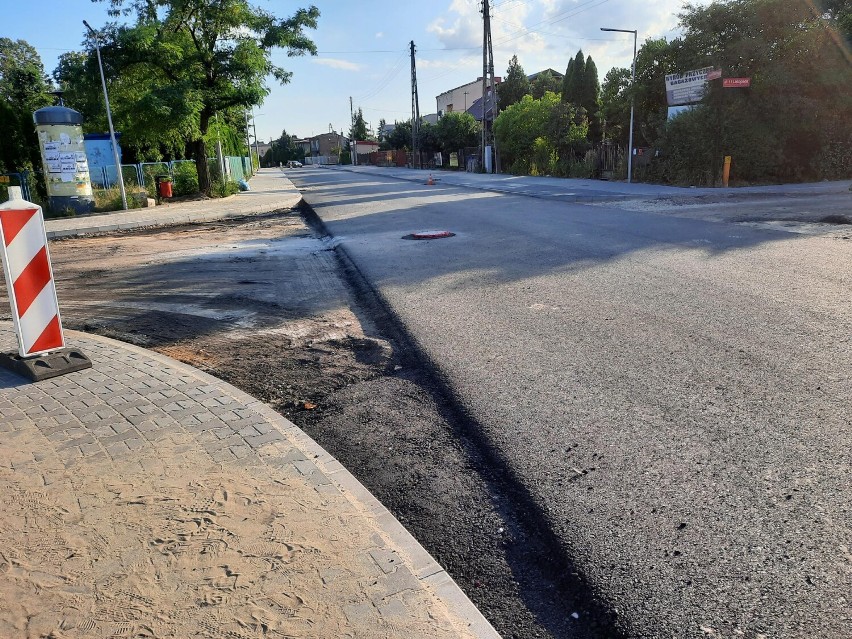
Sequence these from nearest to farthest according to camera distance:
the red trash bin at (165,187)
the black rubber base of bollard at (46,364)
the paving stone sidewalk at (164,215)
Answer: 1. the black rubber base of bollard at (46,364)
2. the paving stone sidewalk at (164,215)
3. the red trash bin at (165,187)

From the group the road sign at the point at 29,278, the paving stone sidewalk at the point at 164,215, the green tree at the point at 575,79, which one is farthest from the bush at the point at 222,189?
the green tree at the point at 575,79

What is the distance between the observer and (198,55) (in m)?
23.0

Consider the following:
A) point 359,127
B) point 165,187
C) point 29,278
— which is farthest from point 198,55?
point 359,127

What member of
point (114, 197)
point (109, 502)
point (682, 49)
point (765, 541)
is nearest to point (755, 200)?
point (682, 49)

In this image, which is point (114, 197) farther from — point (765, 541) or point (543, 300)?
point (765, 541)

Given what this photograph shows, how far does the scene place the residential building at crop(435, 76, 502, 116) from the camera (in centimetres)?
9344

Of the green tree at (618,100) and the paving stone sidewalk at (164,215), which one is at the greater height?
the green tree at (618,100)

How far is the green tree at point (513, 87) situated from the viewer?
213 ft

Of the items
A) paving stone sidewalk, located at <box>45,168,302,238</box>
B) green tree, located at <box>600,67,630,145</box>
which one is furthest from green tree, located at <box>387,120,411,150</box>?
paving stone sidewalk, located at <box>45,168,302,238</box>

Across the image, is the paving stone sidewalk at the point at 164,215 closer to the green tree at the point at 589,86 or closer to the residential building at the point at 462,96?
the green tree at the point at 589,86

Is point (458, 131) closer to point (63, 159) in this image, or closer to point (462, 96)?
point (462, 96)

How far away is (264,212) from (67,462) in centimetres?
1865

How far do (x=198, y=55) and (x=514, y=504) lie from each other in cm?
2436

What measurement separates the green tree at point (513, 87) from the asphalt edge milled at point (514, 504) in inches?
2544
